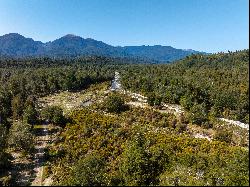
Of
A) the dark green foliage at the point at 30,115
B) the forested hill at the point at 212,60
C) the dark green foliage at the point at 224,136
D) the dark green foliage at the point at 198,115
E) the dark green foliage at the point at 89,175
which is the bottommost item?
the dark green foliage at the point at 224,136

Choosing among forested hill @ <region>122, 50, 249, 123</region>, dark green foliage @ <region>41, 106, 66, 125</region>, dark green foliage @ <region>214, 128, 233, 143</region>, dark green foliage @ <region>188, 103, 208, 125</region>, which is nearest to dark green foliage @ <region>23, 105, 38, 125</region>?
dark green foliage @ <region>41, 106, 66, 125</region>

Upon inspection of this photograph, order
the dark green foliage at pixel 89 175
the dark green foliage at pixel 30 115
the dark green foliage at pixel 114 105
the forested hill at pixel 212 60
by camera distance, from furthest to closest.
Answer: the forested hill at pixel 212 60 → the dark green foliage at pixel 114 105 → the dark green foliage at pixel 30 115 → the dark green foliage at pixel 89 175

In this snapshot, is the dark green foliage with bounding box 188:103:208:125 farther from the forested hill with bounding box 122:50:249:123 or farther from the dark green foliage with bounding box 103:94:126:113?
the dark green foliage with bounding box 103:94:126:113

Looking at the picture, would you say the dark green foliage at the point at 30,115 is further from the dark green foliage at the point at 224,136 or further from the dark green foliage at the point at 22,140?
the dark green foliage at the point at 224,136

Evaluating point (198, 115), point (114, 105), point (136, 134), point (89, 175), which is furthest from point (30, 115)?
point (89, 175)

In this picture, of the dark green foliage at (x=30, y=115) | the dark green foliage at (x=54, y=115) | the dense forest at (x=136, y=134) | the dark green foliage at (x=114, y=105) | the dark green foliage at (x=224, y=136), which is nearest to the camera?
the dense forest at (x=136, y=134)

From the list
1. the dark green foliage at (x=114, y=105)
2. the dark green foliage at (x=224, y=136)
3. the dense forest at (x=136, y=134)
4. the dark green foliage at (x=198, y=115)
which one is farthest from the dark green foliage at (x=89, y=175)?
the dark green foliage at (x=114, y=105)

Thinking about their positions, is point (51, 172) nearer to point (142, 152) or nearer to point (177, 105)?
point (142, 152)

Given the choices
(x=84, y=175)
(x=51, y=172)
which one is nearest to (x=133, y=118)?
(x=51, y=172)
